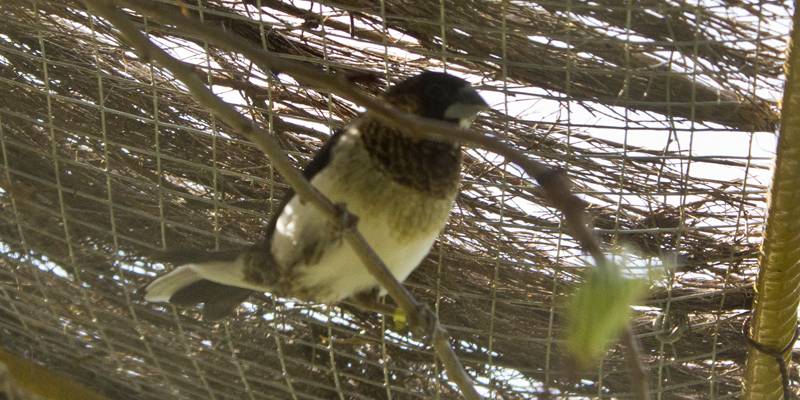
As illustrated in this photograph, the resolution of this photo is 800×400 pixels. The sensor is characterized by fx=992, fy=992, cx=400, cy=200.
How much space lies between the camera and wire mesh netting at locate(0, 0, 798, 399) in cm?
159

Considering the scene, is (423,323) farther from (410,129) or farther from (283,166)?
(410,129)

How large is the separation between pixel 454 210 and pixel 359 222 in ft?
1.43

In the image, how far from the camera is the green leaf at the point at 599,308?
0.49m

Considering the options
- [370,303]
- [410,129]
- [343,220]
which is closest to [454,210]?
[370,303]

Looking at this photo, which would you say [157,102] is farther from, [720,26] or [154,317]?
[720,26]

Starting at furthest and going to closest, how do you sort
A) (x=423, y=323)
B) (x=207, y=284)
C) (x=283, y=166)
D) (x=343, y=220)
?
(x=207, y=284)
(x=423, y=323)
(x=343, y=220)
(x=283, y=166)

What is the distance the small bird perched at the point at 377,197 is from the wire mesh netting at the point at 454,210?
0.36 ft

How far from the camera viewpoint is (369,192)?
4.97ft

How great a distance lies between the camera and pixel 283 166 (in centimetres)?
97

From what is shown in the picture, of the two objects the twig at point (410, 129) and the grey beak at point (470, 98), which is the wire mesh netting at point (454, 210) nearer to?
the grey beak at point (470, 98)

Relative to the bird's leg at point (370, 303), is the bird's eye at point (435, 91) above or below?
above

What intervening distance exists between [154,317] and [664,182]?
1.13 metres

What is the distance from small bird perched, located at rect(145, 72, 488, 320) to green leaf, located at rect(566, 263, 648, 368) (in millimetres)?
979

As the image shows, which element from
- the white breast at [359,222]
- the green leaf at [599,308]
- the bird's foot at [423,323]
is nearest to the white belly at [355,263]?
the white breast at [359,222]
